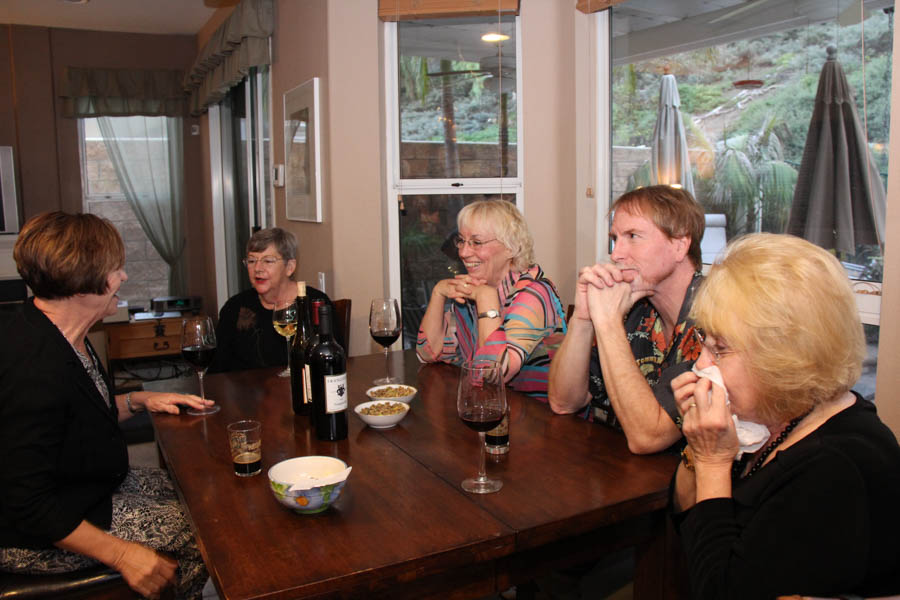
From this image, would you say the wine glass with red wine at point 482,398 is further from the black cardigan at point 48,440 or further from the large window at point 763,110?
the large window at point 763,110

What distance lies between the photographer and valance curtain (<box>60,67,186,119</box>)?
588 cm

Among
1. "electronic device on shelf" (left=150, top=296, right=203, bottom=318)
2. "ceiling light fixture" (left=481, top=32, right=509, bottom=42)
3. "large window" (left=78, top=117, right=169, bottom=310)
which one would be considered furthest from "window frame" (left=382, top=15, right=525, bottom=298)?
"large window" (left=78, top=117, right=169, bottom=310)

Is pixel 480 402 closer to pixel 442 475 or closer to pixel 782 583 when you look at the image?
pixel 442 475

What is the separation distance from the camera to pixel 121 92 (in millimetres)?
5973

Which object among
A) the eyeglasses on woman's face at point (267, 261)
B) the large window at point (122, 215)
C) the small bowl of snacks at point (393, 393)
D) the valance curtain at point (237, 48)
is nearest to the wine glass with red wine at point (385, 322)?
the small bowl of snacks at point (393, 393)

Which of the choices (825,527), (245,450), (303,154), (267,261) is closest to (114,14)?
(303,154)

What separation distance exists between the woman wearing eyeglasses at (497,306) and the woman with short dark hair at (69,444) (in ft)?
3.16

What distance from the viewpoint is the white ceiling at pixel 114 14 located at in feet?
17.0

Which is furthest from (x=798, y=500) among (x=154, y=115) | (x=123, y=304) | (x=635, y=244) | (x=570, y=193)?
(x=154, y=115)

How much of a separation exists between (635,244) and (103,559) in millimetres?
1402

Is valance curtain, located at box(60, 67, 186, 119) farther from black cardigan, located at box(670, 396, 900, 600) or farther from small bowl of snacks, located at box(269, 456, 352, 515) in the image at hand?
black cardigan, located at box(670, 396, 900, 600)

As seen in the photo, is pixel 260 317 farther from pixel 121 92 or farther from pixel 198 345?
pixel 121 92

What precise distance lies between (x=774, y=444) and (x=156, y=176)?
6366 millimetres

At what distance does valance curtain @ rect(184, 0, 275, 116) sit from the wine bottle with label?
9.17 feet
